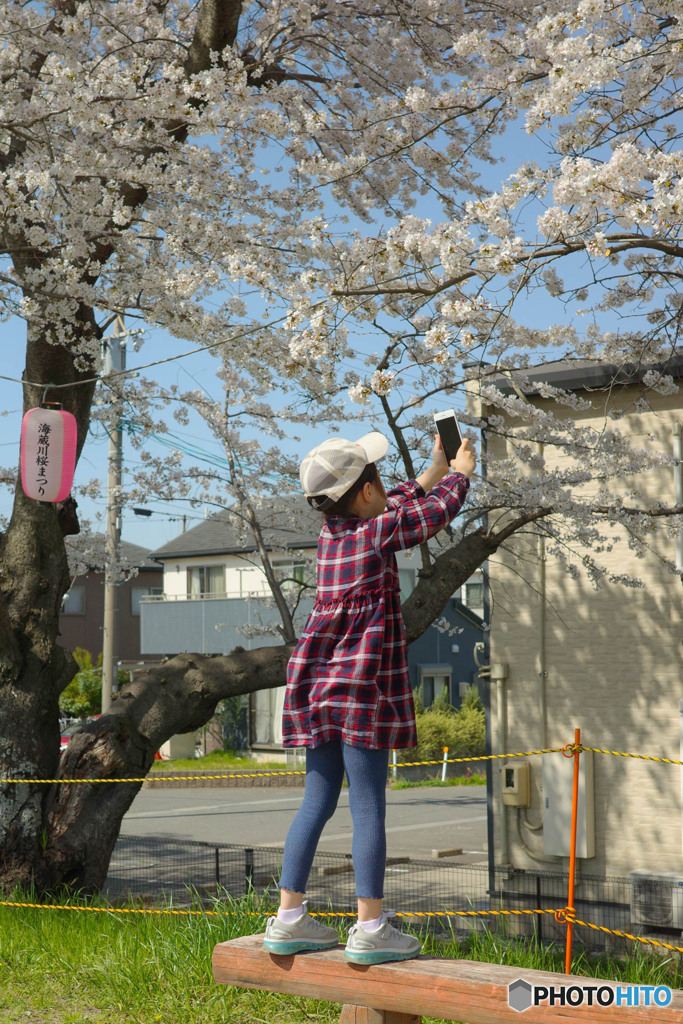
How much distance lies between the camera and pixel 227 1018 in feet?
13.0

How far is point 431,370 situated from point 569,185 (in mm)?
3656

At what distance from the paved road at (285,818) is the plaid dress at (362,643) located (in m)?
11.2

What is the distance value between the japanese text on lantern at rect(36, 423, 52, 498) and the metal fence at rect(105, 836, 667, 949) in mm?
3127

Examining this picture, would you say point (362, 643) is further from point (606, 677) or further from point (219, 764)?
point (219, 764)

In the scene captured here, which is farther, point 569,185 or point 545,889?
point 545,889

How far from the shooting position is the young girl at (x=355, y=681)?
2.85m

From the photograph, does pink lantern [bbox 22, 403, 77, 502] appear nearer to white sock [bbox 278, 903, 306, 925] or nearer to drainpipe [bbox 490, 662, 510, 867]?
white sock [bbox 278, 903, 306, 925]

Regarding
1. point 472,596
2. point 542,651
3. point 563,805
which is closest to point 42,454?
point 542,651

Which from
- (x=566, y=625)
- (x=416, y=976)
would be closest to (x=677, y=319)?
(x=566, y=625)

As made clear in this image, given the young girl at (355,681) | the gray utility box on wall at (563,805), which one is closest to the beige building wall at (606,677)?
the gray utility box on wall at (563,805)

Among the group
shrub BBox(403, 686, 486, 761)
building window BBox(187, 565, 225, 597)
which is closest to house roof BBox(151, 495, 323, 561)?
shrub BBox(403, 686, 486, 761)

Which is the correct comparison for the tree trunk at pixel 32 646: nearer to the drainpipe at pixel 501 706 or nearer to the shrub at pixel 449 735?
the drainpipe at pixel 501 706

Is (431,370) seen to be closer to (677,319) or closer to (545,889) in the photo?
(677,319)

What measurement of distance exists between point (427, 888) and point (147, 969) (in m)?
6.81
